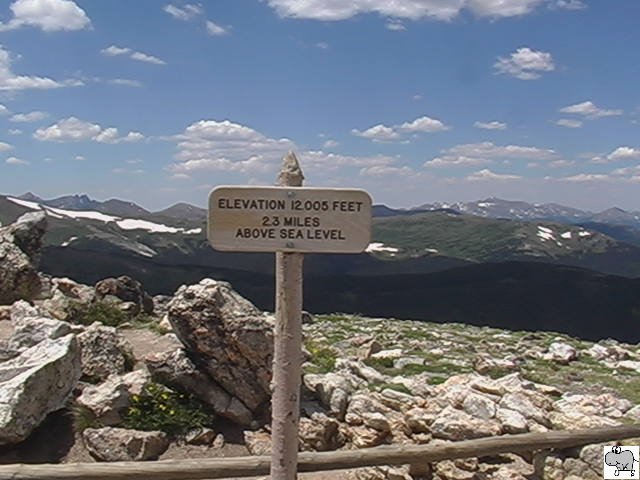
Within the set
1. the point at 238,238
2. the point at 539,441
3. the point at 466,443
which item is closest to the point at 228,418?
the point at 466,443

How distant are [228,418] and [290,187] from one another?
7054mm

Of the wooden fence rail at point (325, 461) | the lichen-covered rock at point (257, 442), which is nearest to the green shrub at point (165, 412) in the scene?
the lichen-covered rock at point (257, 442)

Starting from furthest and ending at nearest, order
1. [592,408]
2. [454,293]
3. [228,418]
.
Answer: [454,293]
[592,408]
[228,418]

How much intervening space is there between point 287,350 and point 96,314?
14966 mm

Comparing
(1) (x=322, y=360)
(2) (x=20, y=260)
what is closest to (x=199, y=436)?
(1) (x=322, y=360)

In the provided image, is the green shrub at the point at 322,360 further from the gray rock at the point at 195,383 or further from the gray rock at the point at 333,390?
the gray rock at the point at 195,383

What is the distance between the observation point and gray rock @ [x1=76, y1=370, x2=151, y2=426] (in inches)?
486

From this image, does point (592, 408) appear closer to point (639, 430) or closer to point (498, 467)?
point (639, 430)

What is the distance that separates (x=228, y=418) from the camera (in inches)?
513

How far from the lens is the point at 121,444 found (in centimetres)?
1147

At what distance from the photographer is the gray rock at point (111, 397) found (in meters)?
12.3

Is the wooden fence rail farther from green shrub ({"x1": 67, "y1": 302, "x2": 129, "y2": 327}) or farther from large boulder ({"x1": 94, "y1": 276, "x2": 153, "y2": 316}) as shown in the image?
large boulder ({"x1": 94, "y1": 276, "x2": 153, "y2": 316})

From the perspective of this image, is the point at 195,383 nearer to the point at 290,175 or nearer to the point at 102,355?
the point at 102,355

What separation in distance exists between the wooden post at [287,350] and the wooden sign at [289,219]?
10.9 inches
